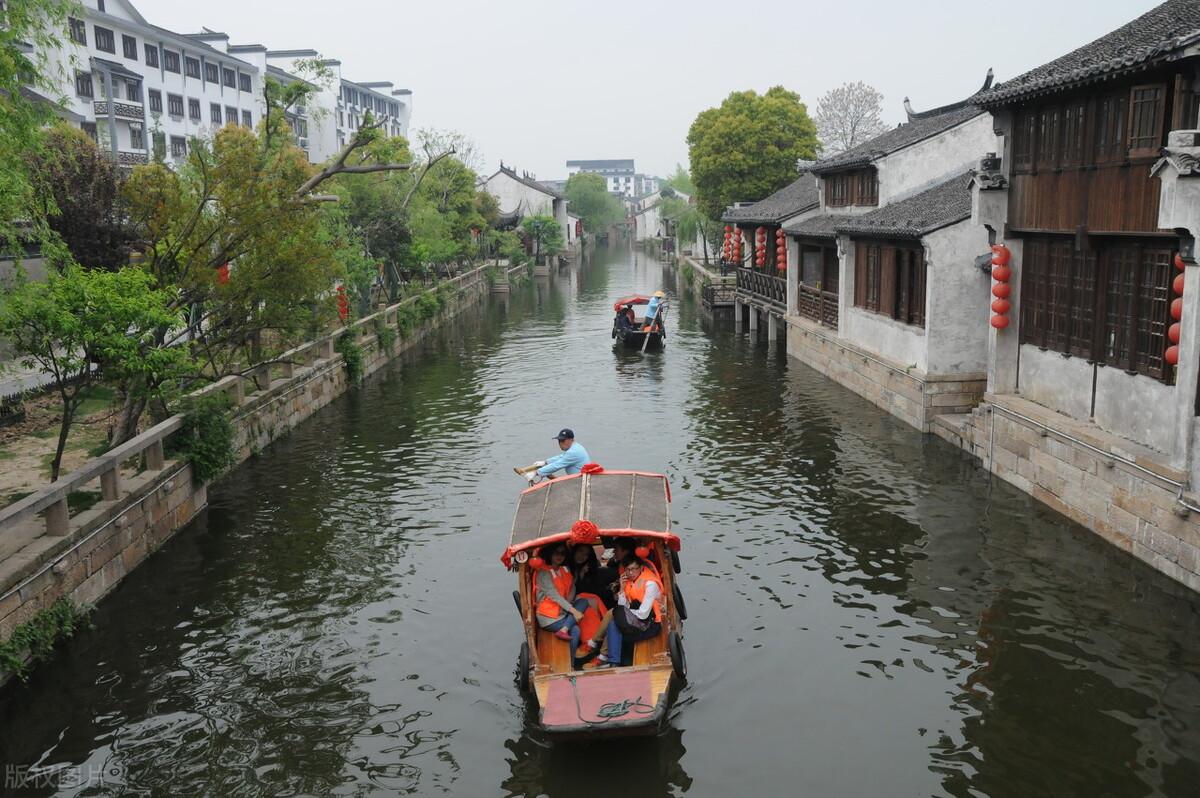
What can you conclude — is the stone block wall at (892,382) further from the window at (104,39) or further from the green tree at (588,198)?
the green tree at (588,198)

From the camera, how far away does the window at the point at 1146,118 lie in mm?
13500

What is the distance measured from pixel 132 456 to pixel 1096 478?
1501cm

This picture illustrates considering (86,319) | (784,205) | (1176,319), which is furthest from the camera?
(784,205)

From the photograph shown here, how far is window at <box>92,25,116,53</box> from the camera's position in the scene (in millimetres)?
47594

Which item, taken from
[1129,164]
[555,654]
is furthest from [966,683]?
[1129,164]

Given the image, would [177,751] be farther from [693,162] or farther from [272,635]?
[693,162]

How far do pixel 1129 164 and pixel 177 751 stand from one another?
1417 cm

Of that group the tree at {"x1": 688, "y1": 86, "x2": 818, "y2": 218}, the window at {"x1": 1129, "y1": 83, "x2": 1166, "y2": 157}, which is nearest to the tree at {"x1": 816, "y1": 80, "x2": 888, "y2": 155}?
the tree at {"x1": 688, "y1": 86, "x2": 818, "y2": 218}

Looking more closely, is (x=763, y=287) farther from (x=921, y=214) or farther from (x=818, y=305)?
(x=921, y=214)

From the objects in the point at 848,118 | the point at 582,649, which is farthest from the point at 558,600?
the point at 848,118

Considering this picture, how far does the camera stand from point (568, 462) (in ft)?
48.3

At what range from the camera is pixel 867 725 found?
10.1 meters

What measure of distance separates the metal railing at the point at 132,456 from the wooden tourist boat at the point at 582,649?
5.66 metres

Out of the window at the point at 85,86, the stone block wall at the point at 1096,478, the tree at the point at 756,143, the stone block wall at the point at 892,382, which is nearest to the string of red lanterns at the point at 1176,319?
the stone block wall at the point at 1096,478
